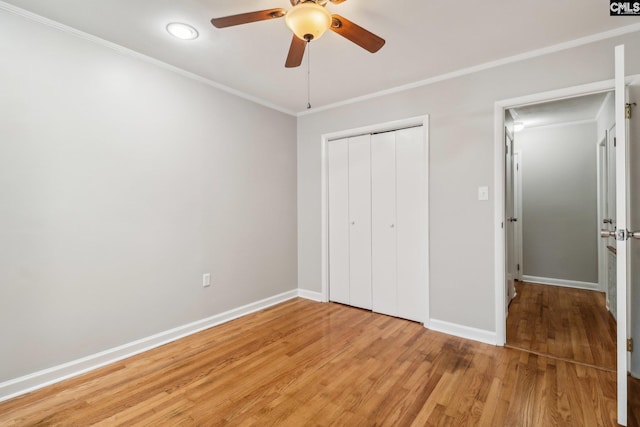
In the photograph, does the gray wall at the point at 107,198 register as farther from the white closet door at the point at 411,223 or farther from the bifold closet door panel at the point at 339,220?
the white closet door at the point at 411,223

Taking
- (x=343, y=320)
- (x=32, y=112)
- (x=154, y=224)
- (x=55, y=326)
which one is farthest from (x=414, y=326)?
(x=32, y=112)

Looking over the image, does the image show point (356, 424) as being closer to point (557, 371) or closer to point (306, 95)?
point (557, 371)

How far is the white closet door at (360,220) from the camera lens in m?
3.53

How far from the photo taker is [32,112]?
1987 millimetres

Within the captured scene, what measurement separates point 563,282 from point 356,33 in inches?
195

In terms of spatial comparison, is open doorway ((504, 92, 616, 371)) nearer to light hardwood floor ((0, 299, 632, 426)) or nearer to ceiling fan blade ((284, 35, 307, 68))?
light hardwood floor ((0, 299, 632, 426))

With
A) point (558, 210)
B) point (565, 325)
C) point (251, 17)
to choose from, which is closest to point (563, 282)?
point (558, 210)

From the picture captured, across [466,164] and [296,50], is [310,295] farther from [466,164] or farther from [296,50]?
[296,50]

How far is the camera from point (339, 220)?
3775 mm

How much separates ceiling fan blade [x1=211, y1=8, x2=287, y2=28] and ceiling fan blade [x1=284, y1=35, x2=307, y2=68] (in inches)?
6.6

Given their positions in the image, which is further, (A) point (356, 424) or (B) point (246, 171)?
(B) point (246, 171)

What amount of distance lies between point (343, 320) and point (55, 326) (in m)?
2.38

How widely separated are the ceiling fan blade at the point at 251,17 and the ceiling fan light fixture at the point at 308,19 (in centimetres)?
5

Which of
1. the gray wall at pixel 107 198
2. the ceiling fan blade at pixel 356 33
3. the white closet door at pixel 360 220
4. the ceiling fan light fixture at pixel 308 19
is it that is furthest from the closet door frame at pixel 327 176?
the ceiling fan light fixture at pixel 308 19
